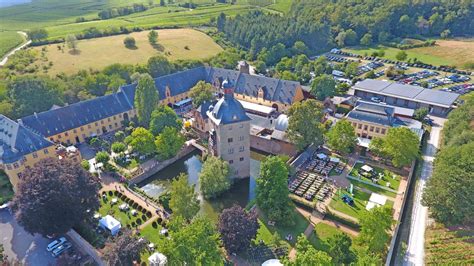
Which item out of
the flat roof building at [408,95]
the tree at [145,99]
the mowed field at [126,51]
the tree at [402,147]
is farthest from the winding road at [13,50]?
the tree at [402,147]

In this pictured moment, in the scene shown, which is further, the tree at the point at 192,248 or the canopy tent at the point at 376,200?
the canopy tent at the point at 376,200

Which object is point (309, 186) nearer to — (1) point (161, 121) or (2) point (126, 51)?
A: (1) point (161, 121)

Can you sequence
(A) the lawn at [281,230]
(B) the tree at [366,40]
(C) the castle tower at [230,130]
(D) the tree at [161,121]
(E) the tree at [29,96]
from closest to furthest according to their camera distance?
(A) the lawn at [281,230] → (C) the castle tower at [230,130] → (D) the tree at [161,121] → (E) the tree at [29,96] → (B) the tree at [366,40]

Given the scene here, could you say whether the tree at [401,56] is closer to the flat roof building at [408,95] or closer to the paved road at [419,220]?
the flat roof building at [408,95]

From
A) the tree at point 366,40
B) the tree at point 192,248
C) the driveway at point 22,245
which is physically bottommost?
the driveway at point 22,245

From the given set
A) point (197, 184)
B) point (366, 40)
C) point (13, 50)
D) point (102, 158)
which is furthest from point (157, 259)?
point (366, 40)

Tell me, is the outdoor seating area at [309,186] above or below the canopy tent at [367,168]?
below

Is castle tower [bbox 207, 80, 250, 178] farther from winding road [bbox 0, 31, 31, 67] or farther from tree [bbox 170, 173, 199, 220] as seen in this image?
winding road [bbox 0, 31, 31, 67]
